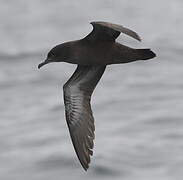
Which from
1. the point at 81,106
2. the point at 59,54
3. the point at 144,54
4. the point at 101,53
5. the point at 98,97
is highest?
the point at 144,54

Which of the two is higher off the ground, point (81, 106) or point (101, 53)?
point (101, 53)

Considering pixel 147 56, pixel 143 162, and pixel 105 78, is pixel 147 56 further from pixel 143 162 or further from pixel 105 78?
pixel 105 78

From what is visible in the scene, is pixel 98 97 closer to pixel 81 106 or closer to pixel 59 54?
pixel 81 106

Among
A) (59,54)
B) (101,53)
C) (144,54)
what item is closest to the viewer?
(144,54)

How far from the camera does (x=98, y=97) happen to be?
23.5 metres

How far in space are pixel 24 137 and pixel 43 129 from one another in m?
0.63

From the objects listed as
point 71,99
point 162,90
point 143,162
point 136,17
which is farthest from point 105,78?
point 71,99

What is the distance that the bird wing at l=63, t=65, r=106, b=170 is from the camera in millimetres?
10578

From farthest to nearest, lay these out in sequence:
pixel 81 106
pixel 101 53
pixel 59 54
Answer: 1. pixel 81 106
2. pixel 59 54
3. pixel 101 53

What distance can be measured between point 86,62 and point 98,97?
13.3 metres

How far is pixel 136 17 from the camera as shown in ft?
91.0

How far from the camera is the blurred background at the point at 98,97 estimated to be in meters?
19.6

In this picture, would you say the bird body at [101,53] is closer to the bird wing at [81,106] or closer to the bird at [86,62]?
the bird at [86,62]

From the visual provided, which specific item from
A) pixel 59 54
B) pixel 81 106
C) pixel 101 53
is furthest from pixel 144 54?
pixel 81 106
